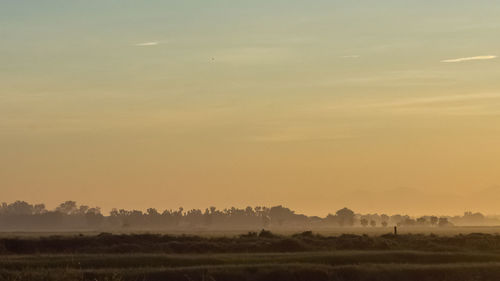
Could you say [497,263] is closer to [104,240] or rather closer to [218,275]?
[218,275]

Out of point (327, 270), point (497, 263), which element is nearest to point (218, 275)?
point (327, 270)

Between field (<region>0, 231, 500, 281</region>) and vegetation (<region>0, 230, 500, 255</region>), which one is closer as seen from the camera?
field (<region>0, 231, 500, 281</region>)

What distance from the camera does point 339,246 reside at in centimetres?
8419

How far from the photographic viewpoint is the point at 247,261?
63.2 meters

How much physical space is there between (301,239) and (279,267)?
102 feet

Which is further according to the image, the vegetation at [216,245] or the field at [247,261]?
the vegetation at [216,245]

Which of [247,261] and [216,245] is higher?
[216,245]

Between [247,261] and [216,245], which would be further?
[216,245]

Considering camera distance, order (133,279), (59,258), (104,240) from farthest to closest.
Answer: (104,240), (59,258), (133,279)

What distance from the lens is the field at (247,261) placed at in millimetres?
55875

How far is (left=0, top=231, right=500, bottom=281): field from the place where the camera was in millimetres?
55875

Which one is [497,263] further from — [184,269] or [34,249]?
[34,249]

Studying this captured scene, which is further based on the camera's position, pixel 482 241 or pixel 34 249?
pixel 482 241

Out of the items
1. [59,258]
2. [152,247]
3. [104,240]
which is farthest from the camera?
[104,240]
